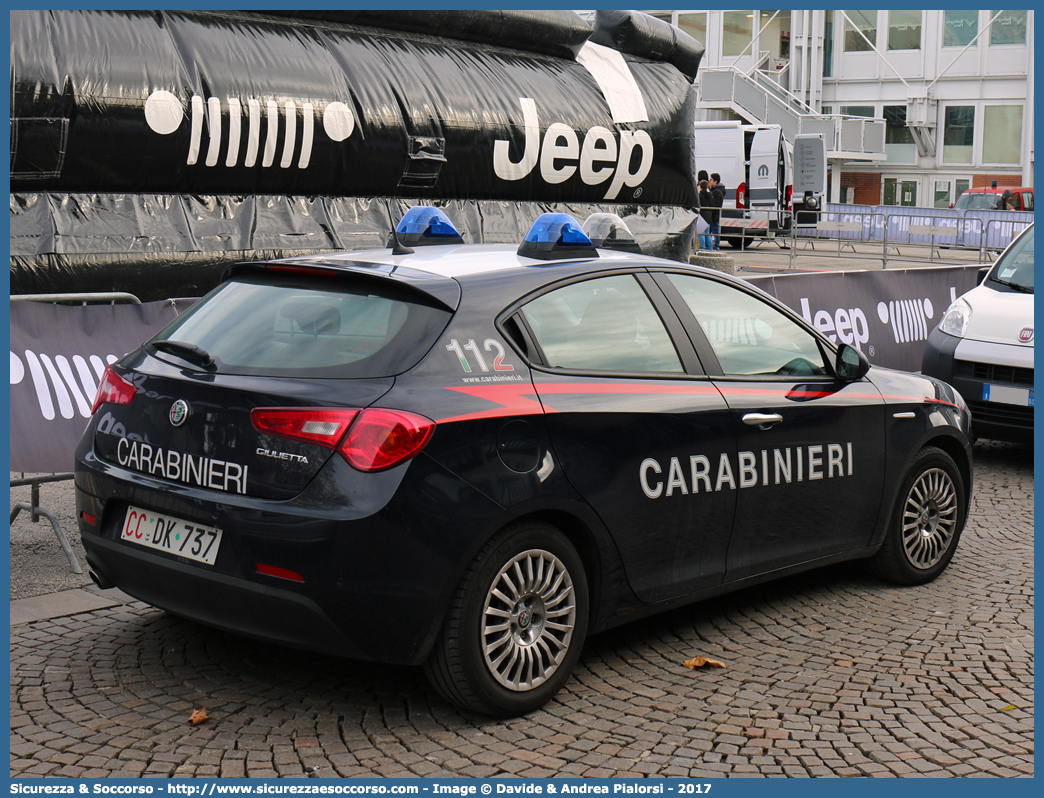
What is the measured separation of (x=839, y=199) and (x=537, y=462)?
162 feet

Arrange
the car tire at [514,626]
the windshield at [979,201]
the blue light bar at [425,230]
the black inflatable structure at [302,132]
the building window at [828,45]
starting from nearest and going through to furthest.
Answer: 1. the car tire at [514,626]
2. the blue light bar at [425,230]
3. the black inflatable structure at [302,132]
4. the windshield at [979,201]
5. the building window at [828,45]

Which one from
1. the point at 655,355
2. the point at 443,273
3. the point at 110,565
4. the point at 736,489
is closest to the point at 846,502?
the point at 736,489

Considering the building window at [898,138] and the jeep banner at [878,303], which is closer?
the jeep banner at [878,303]

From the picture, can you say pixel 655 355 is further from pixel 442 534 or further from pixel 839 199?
pixel 839 199

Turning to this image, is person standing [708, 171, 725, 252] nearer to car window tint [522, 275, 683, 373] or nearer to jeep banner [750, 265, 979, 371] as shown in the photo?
jeep banner [750, 265, 979, 371]

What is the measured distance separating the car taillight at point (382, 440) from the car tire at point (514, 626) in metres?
0.45

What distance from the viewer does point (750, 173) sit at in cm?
3347

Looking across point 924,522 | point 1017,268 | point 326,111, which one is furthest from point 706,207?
point 924,522

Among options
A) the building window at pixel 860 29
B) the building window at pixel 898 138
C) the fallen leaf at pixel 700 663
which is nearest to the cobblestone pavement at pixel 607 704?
the fallen leaf at pixel 700 663

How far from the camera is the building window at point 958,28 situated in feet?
161

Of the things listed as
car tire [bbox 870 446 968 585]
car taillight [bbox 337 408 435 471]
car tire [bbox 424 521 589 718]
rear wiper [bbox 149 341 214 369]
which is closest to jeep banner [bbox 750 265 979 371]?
car tire [bbox 870 446 968 585]

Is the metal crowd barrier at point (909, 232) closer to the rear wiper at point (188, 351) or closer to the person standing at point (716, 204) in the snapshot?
the person standing at point (716, 204)

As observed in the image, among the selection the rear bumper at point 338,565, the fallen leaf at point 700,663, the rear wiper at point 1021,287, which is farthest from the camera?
the rear wiper at point 1021,287

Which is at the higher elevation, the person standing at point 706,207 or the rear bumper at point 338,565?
the person standing at point 706,207
